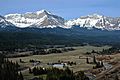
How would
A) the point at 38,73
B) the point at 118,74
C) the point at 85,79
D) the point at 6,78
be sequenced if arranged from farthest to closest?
the point at 38,73 < the point at 118,74 < the point at 85,79 < the point at 6,78

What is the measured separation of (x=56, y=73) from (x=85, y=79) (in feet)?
50.0

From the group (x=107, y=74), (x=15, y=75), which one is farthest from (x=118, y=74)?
(x=15, y=75)

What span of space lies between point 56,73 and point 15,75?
21742mm

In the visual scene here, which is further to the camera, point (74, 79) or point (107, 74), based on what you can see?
point (107, 74)

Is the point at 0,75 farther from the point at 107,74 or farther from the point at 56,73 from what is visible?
the point at 107,74

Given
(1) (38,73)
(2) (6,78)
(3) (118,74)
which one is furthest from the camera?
(1) (38,73)

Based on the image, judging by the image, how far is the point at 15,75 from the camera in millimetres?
165625

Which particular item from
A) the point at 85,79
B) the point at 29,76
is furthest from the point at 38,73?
the point at 85,79

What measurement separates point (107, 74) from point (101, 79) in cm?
1137

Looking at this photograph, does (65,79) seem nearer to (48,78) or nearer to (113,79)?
(48,78)

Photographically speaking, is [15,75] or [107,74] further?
[107,74]

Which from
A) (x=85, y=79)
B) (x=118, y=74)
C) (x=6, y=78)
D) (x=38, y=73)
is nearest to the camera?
(x=6, y=78)

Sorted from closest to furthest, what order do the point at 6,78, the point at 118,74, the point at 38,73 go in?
the point at 6,78 < the point at 118,74 < the point at 38,73

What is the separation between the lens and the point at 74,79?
16600cm
